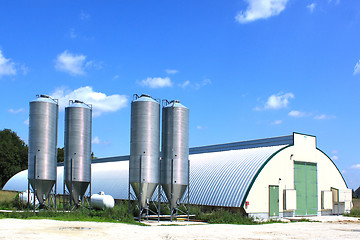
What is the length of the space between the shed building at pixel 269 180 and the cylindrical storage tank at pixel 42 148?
1018cm

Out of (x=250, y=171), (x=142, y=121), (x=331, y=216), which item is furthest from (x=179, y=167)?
(x=331, y=216)

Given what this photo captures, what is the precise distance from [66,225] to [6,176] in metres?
62.3

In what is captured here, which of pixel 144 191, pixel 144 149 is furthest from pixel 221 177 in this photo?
pixel 144 149

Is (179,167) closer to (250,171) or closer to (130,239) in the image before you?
(250,171)

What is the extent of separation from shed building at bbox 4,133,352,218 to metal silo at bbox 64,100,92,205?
8.21 metres

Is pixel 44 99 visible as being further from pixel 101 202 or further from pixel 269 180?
pixel 269 180

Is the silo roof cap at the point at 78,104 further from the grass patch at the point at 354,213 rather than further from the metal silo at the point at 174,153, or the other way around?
the grass patch at the point at 354,213

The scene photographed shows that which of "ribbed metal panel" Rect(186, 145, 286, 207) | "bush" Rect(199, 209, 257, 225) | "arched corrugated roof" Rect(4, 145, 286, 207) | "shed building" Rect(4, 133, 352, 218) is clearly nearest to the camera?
"bush" Rect(199, 209, 257, 225)

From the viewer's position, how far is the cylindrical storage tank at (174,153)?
2944 cm

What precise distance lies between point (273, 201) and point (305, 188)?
5.35 meters

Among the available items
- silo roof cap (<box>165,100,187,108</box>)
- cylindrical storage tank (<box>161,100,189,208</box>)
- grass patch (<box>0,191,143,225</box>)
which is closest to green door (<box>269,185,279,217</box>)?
cylindrical storage tank (<box>161,100,189,208</box>)

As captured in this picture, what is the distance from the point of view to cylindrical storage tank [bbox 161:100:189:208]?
29438mm

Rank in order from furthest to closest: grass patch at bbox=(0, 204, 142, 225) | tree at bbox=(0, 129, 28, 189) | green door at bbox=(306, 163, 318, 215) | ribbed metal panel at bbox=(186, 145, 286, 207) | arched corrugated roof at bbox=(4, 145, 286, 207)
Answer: tree at bbox=(0, 129, 28, 189) → green door at bbox=(306, 163, 318, 215) → arched corrugated roof at bbox=(4, 145, 286, 207) → ribbed metal panel at bbox=(186, 145, 286, 207) → grass patch at bbox=(0, 204, 142, 225)

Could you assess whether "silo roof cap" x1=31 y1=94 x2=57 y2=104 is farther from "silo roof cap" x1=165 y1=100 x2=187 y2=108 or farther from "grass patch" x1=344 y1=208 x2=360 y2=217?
"grass patch" x1=344 y1=208 x2=360 y2=217
